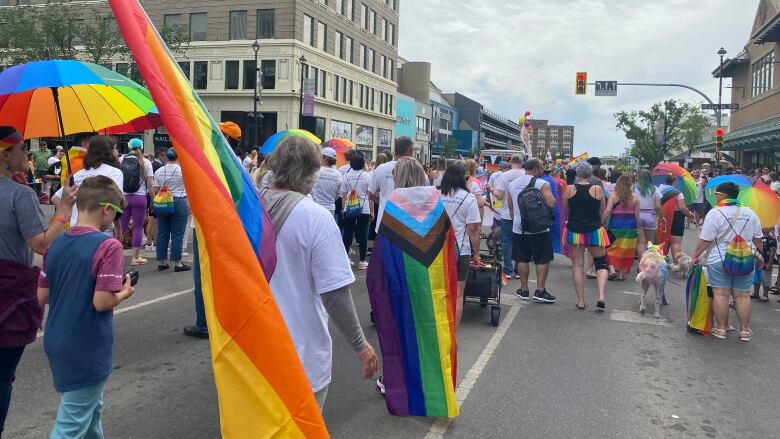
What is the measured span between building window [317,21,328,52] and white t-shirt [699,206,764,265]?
4044 centimetres

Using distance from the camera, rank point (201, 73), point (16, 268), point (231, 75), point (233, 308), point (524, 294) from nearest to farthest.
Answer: point (233, 308), point (16, 268), point (524, 294), point (231, 75), point (201, 73)

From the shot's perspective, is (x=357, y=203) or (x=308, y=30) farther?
(x=308, y=30)

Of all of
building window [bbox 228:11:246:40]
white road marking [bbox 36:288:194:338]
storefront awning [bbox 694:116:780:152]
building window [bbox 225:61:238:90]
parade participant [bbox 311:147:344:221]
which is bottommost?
white road marking [bbox 36:288:194:338]

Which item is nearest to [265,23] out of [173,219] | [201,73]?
[201,73]

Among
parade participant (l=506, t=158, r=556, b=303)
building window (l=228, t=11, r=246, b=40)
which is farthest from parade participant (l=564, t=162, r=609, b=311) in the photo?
building window (l=228, t=11, r=246, b=40)

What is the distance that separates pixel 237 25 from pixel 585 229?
38625 mm

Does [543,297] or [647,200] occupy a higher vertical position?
[647,200]

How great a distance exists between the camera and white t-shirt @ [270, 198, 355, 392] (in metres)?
2.74

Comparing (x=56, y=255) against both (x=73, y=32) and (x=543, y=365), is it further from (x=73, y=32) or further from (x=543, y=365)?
(x=73, y=32)

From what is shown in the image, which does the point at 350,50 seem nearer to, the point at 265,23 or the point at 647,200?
the point at 265,23

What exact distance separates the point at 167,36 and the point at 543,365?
33.7 meters

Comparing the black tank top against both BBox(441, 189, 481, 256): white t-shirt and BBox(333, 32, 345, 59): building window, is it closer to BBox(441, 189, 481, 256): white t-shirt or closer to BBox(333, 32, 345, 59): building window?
BBox(441, 189, 481, 256): white t-shirt

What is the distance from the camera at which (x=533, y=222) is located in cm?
780

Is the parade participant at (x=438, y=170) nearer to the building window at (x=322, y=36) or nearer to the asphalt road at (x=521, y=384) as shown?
the asphalt road at (x=521, y=384)
